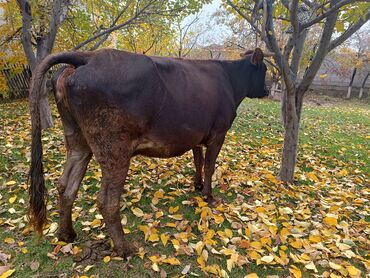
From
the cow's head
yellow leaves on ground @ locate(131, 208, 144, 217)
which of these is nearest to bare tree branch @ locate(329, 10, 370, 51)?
the cow's head

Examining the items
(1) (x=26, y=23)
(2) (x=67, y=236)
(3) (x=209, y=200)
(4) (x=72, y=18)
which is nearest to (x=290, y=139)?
(3) (x=209, y=200)

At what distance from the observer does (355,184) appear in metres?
5.28

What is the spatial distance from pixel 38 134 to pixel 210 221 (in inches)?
96.0

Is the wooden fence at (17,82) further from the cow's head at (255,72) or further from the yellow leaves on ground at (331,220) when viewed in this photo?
the yellow leaves on ground at (331,220)

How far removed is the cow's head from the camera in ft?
13.7

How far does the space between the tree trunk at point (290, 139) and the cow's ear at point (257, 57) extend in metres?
0.86

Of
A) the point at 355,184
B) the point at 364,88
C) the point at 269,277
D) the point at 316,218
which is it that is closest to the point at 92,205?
the point at 269,277

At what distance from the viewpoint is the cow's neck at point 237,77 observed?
4.14 m

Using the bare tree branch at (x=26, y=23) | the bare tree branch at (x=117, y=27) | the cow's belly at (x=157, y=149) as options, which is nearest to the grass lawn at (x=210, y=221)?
the cow's belly at (x=157, y=149)

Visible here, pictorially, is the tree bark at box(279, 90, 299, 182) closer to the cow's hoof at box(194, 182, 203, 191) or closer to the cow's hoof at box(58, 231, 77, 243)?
the cow's hoof at box(194, 182, 203, 191)

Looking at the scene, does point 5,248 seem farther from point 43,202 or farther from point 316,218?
point 316,218

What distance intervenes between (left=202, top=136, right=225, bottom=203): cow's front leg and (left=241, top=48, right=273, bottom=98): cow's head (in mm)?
1120

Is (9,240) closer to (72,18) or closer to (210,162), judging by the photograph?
(210,162)

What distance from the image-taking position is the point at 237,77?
418 cm
